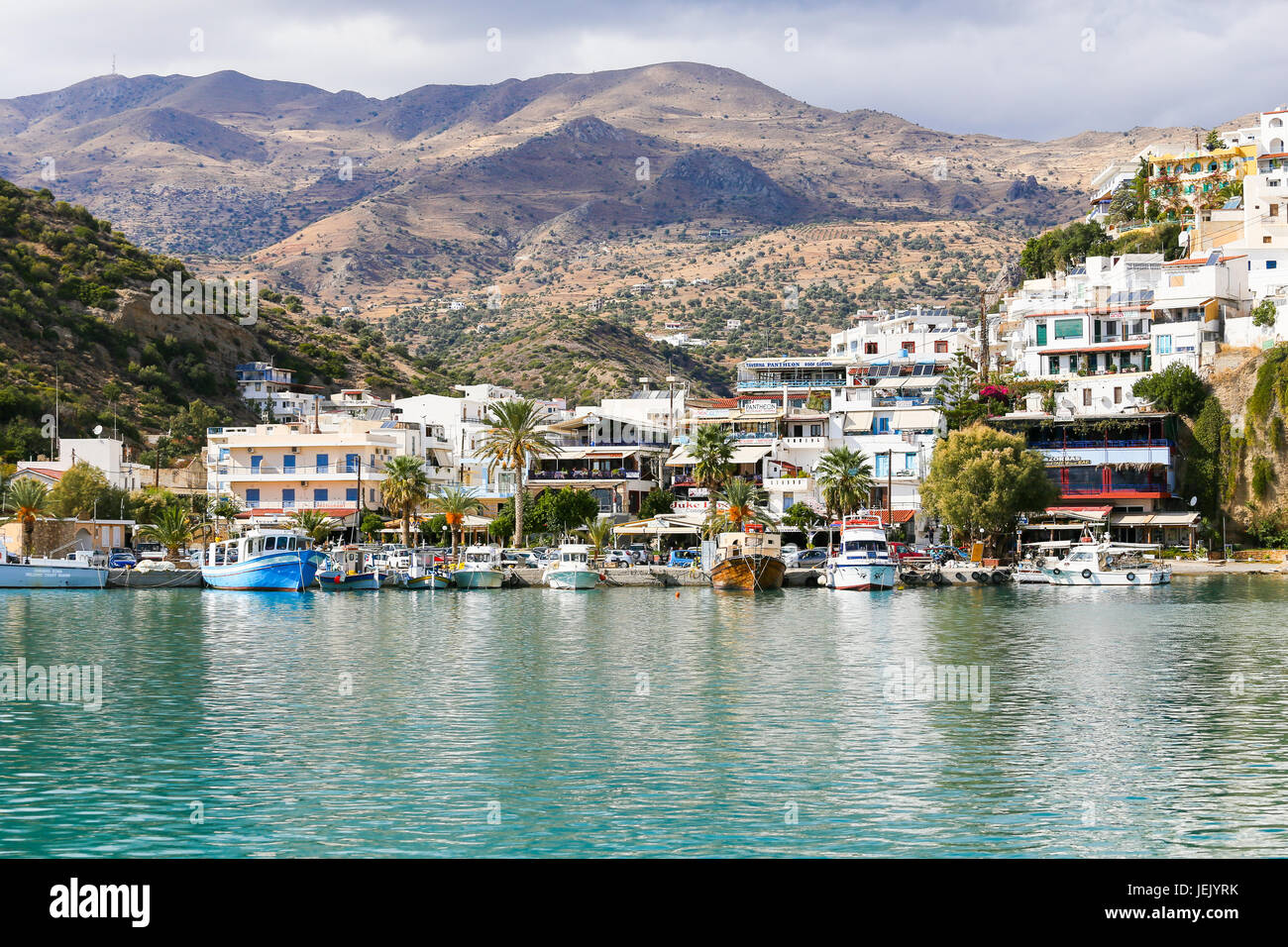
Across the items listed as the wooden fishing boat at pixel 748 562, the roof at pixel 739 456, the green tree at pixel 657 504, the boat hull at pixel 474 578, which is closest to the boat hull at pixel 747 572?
the wooden fishing boat at pixel 748 562

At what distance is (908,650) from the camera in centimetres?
3828

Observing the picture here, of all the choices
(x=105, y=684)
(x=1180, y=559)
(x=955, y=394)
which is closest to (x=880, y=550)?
(x=1180, y=559)

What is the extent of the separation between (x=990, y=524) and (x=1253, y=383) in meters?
21.7

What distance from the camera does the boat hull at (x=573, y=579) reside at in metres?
69.6

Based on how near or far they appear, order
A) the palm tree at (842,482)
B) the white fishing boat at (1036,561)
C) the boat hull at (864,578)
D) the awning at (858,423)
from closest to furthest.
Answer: the boat hull at (864,578) → the white fishing boat at (1036,561) → the palm tree at (842,482) → the awning at (858,423)

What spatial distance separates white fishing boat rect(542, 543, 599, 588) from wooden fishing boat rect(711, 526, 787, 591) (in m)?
6.93

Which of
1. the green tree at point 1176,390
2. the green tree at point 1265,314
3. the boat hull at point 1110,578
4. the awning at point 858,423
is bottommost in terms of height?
the boat hull at point 1110,578

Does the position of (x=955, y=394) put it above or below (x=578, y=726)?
above

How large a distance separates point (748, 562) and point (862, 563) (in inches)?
240

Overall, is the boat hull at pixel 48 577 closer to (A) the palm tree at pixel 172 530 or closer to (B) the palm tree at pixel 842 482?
(A) the palm tree at pixel 172 530

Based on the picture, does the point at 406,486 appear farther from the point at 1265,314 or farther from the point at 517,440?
the point at 1265,314

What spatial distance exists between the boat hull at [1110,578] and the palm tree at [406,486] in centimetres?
3922

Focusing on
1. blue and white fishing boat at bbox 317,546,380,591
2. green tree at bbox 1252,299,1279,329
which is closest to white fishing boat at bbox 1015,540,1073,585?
green tree at bbox 1252,299,1279,329
